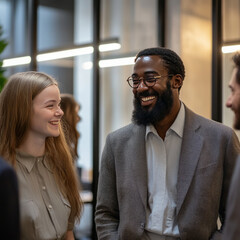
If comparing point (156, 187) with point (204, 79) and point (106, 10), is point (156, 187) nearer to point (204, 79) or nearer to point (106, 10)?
point (204, 79)

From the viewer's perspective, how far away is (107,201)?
264 centimetres

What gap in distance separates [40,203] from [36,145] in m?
0.30

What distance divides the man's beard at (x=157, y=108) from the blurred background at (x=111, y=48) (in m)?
2.40

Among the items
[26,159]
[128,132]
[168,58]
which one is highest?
[168,58]

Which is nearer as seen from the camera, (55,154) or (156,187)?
(156,187)

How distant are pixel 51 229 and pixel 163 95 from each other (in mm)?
853

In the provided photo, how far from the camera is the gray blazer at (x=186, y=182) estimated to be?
2.42 m

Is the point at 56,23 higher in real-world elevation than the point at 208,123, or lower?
higher

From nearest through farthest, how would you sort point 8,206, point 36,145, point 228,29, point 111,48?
point 8,206 < point 36,145 < point 228,29 < point 111,48

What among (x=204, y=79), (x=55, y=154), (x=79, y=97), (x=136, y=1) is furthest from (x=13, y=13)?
(x=55, y=154)

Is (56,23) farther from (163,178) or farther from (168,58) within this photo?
(163,178)

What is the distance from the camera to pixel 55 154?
266 cm

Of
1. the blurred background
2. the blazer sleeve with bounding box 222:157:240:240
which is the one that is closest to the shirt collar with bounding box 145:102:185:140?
the blazer sleeve with bounding box 222:157:240:240

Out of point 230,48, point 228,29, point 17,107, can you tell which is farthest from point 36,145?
point 228,29
